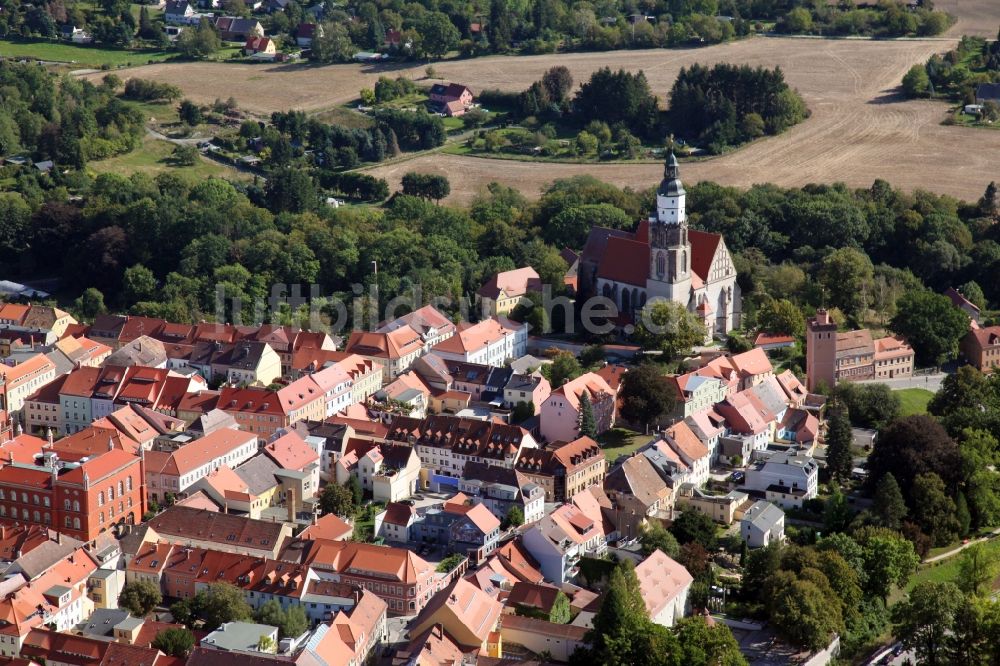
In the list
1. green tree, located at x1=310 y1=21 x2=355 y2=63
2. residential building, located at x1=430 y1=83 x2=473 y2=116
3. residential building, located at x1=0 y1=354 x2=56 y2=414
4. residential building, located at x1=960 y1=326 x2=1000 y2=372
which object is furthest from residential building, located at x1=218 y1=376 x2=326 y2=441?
green tree, located at x1=310 y1=21 x2=355 y2=63

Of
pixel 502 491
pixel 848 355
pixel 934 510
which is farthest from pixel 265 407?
pixel 934 510

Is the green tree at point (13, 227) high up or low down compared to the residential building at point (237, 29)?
down

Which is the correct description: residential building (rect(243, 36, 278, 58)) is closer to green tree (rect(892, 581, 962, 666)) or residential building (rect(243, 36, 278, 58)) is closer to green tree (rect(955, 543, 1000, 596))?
green tree (rect(955, 543, 1000, 596))

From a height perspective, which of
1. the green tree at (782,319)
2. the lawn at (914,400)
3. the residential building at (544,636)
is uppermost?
the green tree at (782,319)

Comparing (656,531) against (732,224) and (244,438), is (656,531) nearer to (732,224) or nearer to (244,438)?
(244,438)

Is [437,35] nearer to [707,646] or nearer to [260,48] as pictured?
[260,48]

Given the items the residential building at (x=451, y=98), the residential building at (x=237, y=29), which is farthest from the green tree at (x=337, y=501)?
the residential building at (x=237, y=29)

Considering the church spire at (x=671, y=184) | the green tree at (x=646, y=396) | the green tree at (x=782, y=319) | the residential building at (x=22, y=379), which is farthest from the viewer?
the green tree at (x=782, y=319)

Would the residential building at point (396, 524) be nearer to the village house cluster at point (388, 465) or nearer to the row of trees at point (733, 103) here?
the village house cluster at point (388, 465)
